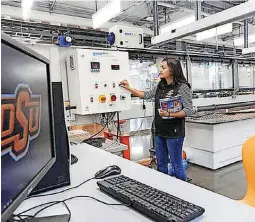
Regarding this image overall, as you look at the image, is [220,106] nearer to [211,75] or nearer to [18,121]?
[211,75]

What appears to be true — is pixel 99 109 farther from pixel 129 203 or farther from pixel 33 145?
pixel 33 145

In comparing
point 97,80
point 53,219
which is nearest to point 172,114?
point 97,80

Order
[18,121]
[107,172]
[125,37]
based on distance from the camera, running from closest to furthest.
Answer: [18,121] → [107,172] → [125,37]


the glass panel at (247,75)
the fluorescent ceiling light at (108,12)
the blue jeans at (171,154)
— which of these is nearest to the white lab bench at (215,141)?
the blue jeans at (171,154)

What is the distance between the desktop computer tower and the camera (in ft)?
3.39

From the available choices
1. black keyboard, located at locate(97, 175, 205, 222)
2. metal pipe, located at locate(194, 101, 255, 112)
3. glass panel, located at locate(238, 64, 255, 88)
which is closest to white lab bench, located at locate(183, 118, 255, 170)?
metal pipe, located at locate(194, 101, 255, 112)

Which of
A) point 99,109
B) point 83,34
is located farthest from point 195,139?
point 83,34

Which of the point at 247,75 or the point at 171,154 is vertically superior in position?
the point at 247,75

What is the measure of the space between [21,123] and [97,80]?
5.45ft

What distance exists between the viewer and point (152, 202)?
819mm

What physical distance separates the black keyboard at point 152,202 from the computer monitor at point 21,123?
301mm

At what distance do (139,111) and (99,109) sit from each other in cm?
87

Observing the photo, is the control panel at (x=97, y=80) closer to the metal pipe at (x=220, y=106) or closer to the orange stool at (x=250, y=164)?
the orange stool at (x=250, y=164)

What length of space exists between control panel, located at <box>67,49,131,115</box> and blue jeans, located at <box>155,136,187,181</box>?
53cm
